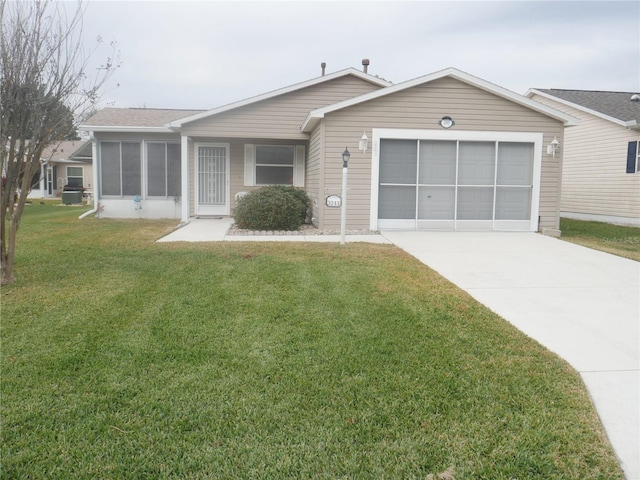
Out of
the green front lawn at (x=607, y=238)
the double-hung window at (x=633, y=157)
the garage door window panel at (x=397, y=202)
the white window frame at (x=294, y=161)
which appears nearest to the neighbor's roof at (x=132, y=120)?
the white window frame at (x=294, y=161)

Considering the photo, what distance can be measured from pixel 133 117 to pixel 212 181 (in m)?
3.62

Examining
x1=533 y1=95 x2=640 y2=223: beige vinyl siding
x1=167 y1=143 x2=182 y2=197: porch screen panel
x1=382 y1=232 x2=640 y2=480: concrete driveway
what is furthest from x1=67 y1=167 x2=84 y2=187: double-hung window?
x1=382 y1=232 x2=640 y2=480: concrete driveway

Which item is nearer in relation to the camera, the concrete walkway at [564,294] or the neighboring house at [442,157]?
the concrete walkway at [564,294]

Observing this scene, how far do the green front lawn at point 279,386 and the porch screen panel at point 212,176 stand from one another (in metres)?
8.94

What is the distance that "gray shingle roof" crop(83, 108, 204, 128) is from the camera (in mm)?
14609

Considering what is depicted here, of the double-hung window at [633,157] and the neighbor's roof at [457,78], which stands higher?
the neighbor's roof at [457,78]

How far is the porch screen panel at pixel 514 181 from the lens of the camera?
1120cm

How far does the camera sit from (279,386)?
3.34m

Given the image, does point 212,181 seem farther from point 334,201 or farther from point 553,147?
point 553,147

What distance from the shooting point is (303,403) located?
311cm

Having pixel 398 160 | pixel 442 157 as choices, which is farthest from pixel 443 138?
pixel 398 160

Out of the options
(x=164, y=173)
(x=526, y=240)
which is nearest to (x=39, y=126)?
(x=526, y=240)

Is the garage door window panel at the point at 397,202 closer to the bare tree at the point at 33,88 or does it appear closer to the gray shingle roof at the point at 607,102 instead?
the bare tree at the point at 33,88

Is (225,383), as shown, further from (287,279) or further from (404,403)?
(287,279)
